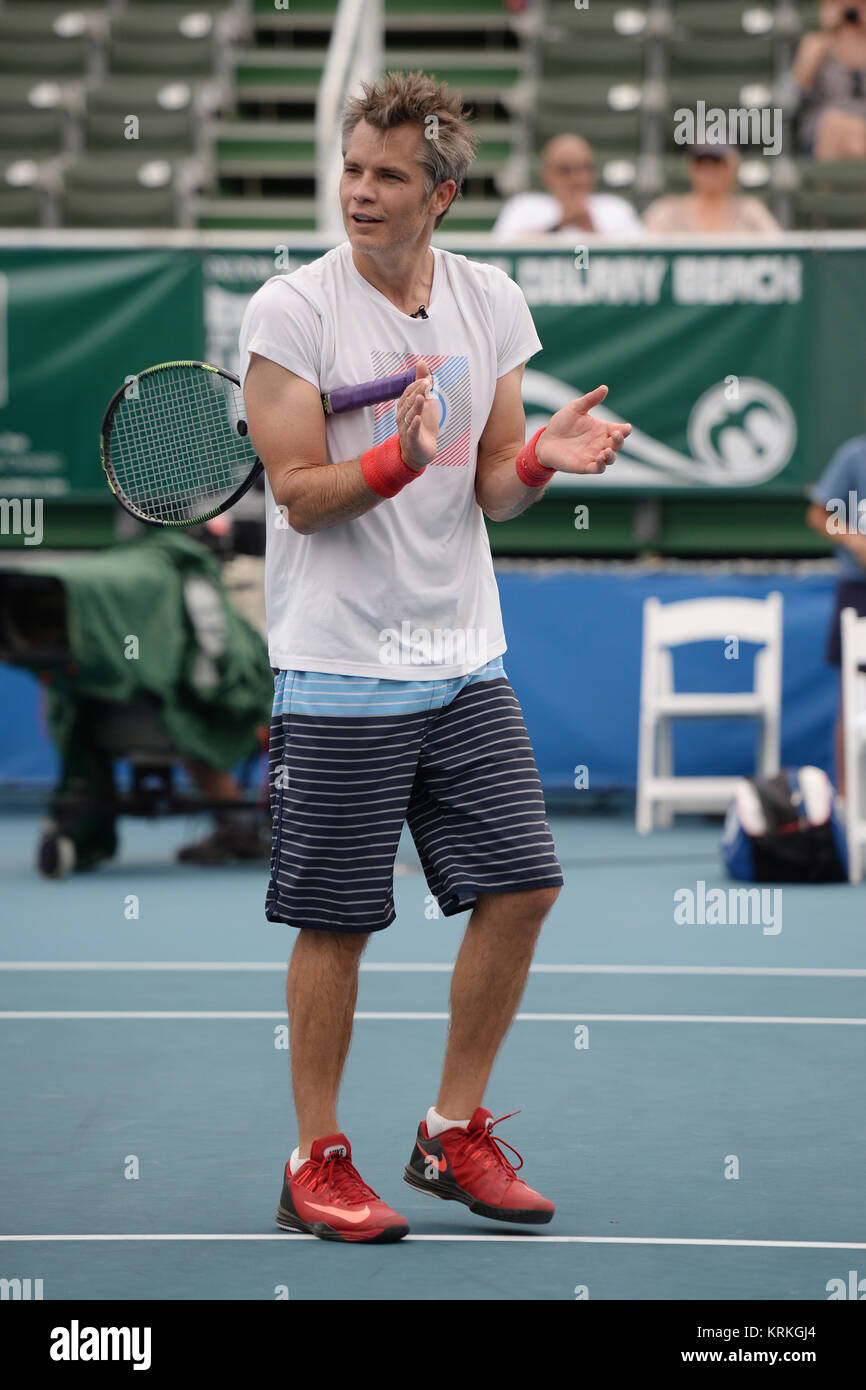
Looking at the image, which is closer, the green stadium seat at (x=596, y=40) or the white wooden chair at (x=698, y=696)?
the white wooden chair at (x=698, y=696)

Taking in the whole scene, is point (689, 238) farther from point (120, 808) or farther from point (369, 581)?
point (369, 581)

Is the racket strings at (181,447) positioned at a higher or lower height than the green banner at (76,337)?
lower

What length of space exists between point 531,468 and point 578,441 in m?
0.10

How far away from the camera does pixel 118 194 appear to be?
13.3 meters

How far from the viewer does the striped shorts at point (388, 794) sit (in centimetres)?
361

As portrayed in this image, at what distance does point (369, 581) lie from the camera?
3637 millimetres

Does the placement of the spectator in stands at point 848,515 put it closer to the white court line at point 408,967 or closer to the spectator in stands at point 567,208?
the spectator in stands at point 567,208

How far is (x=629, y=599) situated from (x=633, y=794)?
1095mm

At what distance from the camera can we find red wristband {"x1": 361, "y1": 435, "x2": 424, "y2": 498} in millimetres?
3396

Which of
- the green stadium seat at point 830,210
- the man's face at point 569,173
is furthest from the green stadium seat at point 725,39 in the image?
the man's face at point 569,173

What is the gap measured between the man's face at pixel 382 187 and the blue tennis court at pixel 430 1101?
5.65ft

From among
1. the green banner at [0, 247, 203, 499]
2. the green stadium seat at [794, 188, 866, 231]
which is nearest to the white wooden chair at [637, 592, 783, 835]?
the green banner at [0, 247, 203, 499]

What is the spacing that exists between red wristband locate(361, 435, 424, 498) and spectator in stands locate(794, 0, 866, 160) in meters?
9.92

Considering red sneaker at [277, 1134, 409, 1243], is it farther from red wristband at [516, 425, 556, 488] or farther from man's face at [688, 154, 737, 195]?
man's face at [688, 154, 737, 195]
